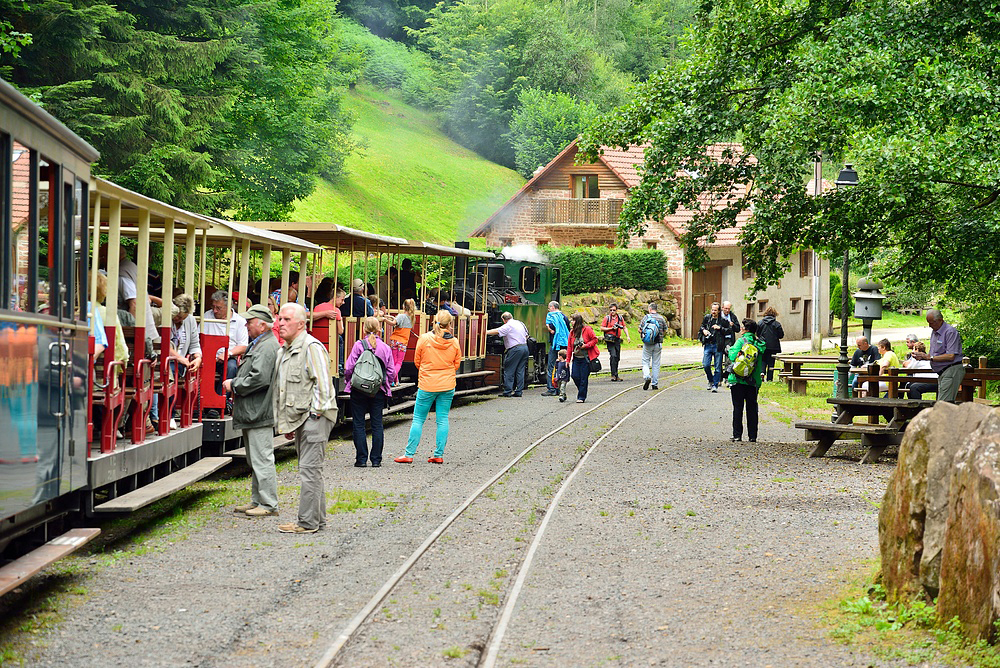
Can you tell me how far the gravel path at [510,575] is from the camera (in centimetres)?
645

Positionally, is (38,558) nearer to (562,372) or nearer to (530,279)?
(562,372)

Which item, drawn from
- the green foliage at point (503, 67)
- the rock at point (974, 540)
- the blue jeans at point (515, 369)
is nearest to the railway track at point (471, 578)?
the rock at point (974, 540)

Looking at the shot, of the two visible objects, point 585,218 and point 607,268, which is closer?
point 607,268

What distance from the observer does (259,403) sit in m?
10.2

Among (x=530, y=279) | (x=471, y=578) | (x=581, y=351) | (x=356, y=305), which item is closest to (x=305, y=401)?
(x=471, y=578)

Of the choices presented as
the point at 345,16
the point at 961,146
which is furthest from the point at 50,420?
the point at 345,16

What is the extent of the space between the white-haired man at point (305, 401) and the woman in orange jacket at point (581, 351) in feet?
41.6

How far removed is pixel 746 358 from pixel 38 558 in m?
11.0

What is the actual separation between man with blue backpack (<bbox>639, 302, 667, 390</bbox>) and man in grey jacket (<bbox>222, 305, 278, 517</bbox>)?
1491 centimetres

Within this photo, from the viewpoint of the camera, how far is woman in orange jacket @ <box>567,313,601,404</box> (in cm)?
2241

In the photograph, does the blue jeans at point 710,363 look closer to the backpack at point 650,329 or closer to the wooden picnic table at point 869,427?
the backpack at point 650,329

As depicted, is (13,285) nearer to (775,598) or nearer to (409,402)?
(775,598)

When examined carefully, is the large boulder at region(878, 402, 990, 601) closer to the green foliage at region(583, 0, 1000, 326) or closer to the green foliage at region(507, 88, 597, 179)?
the green foliage at region(583, 0, 1000, 326)

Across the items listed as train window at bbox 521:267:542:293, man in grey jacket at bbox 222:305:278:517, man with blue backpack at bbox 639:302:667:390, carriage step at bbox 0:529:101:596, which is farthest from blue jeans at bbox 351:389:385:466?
train window at bbox 521:267:542:293
